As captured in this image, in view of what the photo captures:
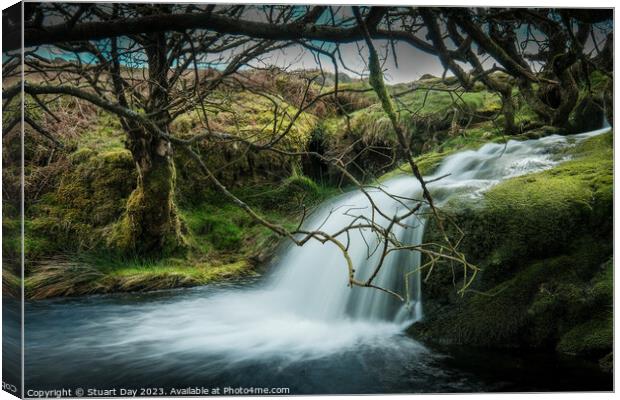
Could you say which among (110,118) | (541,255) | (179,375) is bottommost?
(179,375)

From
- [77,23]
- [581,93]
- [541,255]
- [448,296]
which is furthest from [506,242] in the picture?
[77,23]

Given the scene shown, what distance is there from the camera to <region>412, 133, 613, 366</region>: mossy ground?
3.29 meters

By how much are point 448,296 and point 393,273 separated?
312 mm

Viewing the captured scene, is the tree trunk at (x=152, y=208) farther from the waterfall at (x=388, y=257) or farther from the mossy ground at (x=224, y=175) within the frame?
the waterfall at (x=388, y=257)

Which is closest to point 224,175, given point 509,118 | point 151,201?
point 151,201

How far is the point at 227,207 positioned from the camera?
3.37m

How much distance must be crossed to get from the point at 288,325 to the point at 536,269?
1337mm

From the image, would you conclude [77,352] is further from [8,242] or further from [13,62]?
[13,62]

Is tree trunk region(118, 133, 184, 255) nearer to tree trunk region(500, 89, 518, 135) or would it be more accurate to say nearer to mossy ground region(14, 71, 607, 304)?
mossy ground region(14, 71, 607, 304)

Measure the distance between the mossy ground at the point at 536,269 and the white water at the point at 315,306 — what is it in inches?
4.8

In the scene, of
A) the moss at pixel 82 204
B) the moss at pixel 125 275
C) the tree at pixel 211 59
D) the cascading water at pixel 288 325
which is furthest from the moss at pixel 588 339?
the moss at pixel 82 204

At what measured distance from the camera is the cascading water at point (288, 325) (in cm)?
305

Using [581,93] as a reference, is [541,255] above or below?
below

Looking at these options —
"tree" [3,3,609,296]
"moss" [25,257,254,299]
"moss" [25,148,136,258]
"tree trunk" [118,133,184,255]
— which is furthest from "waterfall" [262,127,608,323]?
"moss" [25,148,136,258]
